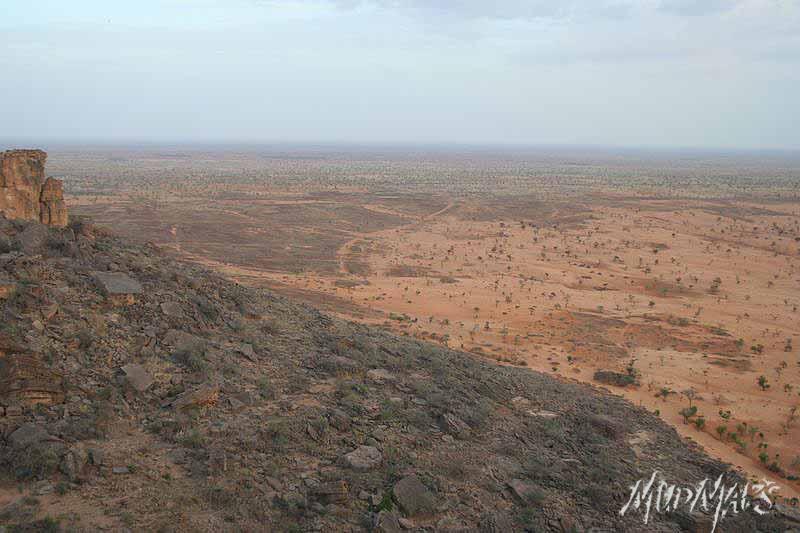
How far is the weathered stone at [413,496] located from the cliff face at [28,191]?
40.4 feet

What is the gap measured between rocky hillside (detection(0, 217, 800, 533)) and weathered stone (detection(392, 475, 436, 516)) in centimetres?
2

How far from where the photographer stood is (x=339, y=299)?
84.9 ft

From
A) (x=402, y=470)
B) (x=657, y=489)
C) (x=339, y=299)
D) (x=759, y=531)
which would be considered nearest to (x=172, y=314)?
(x=402, y=470)

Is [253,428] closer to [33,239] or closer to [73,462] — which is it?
[73,462]

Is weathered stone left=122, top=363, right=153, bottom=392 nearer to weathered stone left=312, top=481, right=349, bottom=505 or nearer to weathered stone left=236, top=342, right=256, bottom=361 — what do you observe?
weathered stone left=236, top=342, right=256, bottom=361

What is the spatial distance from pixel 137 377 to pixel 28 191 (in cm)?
847

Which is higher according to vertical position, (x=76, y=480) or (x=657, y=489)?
(x=76, y=480)

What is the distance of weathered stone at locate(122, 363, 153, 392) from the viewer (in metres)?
9.33

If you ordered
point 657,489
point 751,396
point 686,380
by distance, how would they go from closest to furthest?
1. point 657,489
2. point 751,396
3. point 686,380

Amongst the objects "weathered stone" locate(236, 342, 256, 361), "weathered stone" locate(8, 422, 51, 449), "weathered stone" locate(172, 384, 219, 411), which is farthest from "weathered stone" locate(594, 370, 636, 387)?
Answer: "weathered stone" locate(8, 422, 51, 449)

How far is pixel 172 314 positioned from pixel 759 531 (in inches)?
492

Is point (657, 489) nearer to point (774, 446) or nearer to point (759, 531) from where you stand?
point (759, 531)

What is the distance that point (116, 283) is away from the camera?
1191 cm

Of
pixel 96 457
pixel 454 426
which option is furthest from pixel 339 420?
pixel 96 457
